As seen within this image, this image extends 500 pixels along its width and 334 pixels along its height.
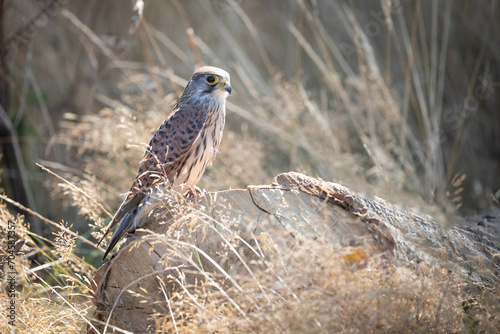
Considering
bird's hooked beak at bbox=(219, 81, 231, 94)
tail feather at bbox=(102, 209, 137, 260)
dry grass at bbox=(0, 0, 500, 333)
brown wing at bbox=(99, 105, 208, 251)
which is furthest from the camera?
bird's hooked beak at bbox=(219, 81, 231, 94)

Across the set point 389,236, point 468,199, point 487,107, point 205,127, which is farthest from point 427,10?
point 389,236

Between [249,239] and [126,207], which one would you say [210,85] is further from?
[249,239]

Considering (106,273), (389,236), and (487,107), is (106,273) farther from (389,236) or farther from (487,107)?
(487,107)

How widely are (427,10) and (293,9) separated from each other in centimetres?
144

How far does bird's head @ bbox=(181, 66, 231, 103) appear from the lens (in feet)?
9.71

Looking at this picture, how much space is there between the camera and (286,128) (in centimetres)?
406

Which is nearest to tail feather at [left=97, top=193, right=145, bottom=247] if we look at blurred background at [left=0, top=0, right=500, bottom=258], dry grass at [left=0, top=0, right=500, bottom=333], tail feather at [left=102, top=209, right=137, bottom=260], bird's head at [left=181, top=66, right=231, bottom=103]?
tail feather at [left=102, top=209, right=137, bottom=260]

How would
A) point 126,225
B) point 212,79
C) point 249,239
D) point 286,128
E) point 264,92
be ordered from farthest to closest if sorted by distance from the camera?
point 264,92, point 286,128, point 212,79, point 126,225, point 249,239

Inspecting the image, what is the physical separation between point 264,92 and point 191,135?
1692 mm

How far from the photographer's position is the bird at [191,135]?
278 cm

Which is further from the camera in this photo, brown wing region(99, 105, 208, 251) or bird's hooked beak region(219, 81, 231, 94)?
bird's hooked beak region(219, 81, 231, 94)

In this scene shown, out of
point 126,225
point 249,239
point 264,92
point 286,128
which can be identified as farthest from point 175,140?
point 264,92

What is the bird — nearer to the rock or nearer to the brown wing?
Answer: the brown wing

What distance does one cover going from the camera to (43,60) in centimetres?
561
